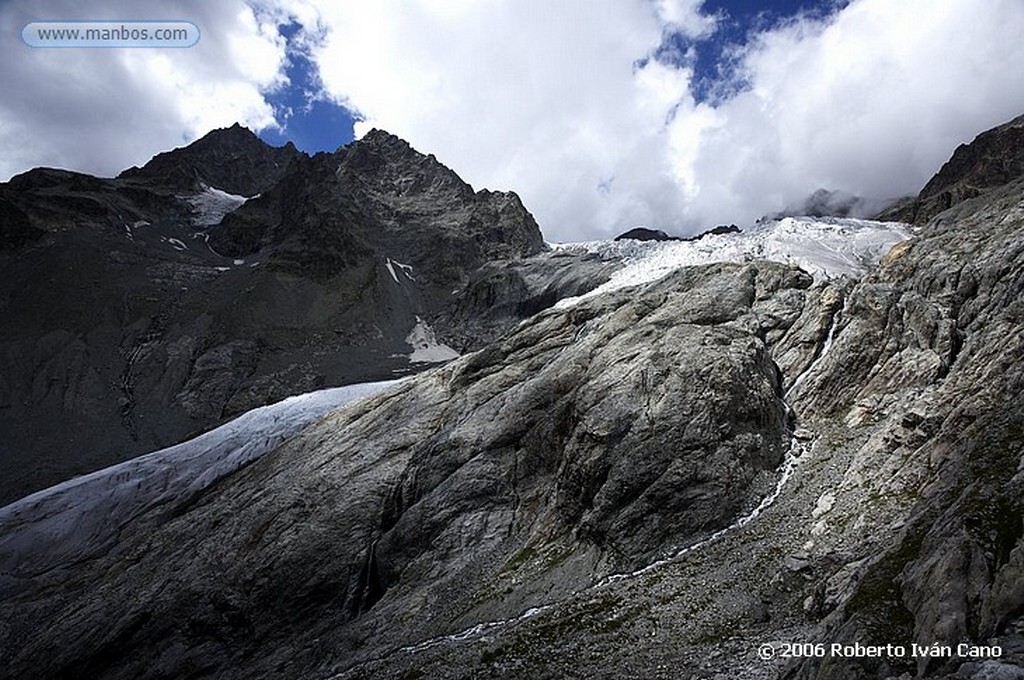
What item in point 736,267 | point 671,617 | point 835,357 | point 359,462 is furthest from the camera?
point 736,267

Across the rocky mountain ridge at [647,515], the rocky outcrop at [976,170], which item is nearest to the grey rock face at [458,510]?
the rocky mountain ridge at [647,515]

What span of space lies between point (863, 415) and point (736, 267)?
22.6 m

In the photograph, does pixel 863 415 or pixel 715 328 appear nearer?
pixel 863 415

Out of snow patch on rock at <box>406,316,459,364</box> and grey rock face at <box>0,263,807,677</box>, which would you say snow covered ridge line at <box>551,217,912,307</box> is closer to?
snow patch on rock at <box>406,316,459,364</box>

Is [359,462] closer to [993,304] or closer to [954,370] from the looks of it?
[954,370]

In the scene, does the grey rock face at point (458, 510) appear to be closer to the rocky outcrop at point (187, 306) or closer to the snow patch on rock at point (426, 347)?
the rocky outcrop at point (187, 306)

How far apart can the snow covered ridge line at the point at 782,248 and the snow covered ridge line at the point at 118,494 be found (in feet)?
199

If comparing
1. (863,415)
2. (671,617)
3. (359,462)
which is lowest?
(671,617)

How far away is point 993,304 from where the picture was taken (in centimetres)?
3288

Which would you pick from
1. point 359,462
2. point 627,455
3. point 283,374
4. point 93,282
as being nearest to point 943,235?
point 627,455

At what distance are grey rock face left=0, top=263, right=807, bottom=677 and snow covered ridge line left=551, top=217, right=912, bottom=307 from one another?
2515 inches

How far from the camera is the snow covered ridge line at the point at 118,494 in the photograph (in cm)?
5575

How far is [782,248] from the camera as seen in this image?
4402 inches

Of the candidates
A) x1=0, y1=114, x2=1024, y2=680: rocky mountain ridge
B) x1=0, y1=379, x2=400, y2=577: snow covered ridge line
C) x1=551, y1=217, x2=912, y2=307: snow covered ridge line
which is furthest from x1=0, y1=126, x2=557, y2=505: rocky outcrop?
x1=0, y1=114, x2=1024, y2=680: rocky mountain ridge
